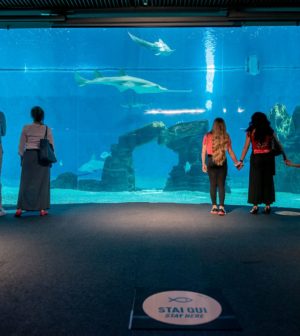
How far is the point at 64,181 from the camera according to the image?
49.8ft

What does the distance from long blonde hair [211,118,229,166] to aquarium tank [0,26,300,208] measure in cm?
510

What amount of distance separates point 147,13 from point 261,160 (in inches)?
135

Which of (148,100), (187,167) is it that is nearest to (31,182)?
(187,167)

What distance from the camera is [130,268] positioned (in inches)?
121

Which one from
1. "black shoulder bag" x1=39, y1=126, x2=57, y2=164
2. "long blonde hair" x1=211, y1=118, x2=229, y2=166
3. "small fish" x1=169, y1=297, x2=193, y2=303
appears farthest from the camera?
"long blonde hair" x1=211, y1=118, x2=229, y2=166

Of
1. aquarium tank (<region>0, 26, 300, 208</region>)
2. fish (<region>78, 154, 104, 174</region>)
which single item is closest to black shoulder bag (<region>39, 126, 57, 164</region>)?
aquarium tank (<region>0, 26, 300, 208</region>)

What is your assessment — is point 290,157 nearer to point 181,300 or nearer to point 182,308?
point 181,300

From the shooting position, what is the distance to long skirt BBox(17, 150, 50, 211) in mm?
5625

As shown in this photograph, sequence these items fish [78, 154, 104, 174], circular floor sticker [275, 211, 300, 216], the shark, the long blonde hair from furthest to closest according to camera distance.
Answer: fish [78, 154, 104, 174] → the shark → circular floor sticker [275, 211, 300, 216] → the long blonde hair

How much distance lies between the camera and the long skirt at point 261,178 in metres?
5.96

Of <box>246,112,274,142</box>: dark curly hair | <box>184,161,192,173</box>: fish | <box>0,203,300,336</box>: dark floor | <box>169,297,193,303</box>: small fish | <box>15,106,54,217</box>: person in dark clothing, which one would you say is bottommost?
<box>0,203,300,336</box>: dark floor

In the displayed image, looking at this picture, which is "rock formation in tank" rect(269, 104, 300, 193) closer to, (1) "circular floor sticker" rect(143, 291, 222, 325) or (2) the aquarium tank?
(2) the aquarium tank

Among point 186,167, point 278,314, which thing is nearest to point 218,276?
point 278,314

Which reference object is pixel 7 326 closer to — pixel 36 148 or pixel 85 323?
pixel 85 323
